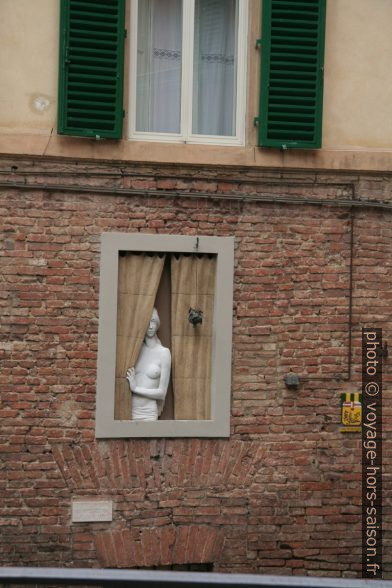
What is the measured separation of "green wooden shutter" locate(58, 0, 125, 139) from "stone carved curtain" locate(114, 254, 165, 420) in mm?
1167

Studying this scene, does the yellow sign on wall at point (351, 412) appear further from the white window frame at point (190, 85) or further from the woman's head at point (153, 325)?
the white window frame at point (190, 85)

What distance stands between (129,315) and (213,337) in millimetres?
783

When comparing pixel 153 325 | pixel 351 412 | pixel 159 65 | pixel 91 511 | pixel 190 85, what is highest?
pixel 159 65

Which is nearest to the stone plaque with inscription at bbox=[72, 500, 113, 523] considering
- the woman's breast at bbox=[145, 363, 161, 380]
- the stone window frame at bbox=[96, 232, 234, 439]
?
the stone window frame at bbox=[96, 232, 234, 439]

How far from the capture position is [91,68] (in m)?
7.93

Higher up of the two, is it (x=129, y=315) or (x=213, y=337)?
(x=129, y=315)

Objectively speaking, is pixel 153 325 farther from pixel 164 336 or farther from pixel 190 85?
pixel 190 85

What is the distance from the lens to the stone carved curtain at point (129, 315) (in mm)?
8102

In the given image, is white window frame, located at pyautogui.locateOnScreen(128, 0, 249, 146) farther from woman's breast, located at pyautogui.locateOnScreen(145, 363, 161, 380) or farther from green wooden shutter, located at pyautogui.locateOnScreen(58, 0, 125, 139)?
woman's breast, located at pyautogui.locateOnScreen(145, 363, 161, 380)

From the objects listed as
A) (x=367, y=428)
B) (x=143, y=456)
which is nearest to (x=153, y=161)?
(x=143, y=456)

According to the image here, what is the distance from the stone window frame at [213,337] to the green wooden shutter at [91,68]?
1.00 m

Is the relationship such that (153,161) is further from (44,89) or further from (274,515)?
(274,515)

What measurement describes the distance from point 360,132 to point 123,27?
2329 millimetres

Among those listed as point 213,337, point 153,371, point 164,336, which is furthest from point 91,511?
point 213,337
